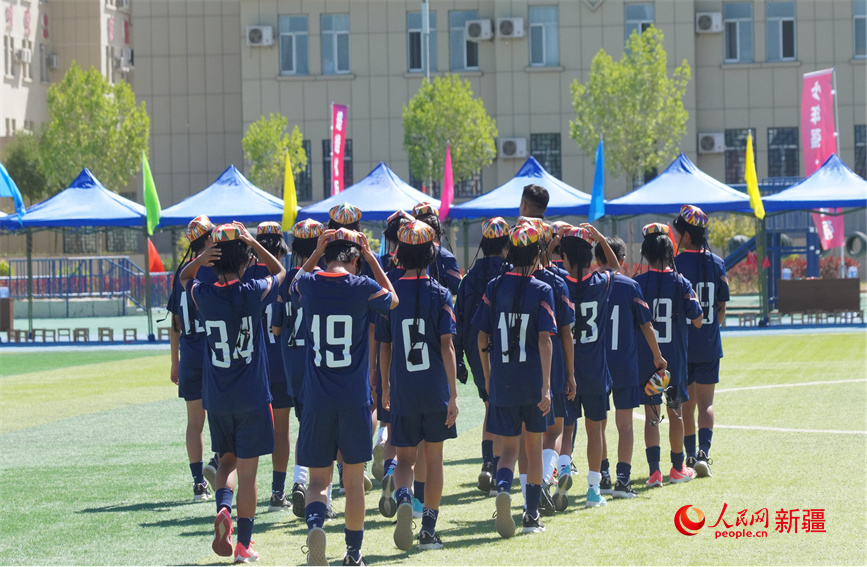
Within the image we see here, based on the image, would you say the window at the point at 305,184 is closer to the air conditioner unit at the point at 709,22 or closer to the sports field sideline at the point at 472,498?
the air conditioner unit at the point at 709,22

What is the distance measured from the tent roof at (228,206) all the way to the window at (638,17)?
23187 mm

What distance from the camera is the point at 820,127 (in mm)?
29359

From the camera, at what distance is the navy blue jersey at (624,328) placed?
8.88m

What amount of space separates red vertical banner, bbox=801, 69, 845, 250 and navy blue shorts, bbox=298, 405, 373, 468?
24.4 metres

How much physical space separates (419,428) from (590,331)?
1841 millimetres

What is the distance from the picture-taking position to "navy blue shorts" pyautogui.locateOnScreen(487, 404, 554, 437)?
7617mm

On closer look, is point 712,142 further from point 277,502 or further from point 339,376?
point 339,376

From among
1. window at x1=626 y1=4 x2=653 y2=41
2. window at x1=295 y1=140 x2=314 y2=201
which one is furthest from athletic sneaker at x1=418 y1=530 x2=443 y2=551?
window at x1=295 y1=140 x2=314 y2=201

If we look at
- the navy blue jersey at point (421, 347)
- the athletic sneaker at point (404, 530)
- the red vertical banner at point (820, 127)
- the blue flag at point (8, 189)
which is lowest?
the athletic sneaker at point (404, 530)

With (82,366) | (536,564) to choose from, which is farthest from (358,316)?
(82,366)

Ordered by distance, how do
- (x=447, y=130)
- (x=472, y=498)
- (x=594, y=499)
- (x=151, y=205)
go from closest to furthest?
(x=594, y=499), (x=472, y=498), (x=151, y=205), (x=447, y=130)

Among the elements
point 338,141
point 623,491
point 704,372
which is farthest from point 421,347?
point 338,141

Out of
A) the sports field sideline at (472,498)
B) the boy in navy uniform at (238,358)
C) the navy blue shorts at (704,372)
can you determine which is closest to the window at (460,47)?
the sports field sideline at (472,498)

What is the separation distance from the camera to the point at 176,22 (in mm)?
51344
